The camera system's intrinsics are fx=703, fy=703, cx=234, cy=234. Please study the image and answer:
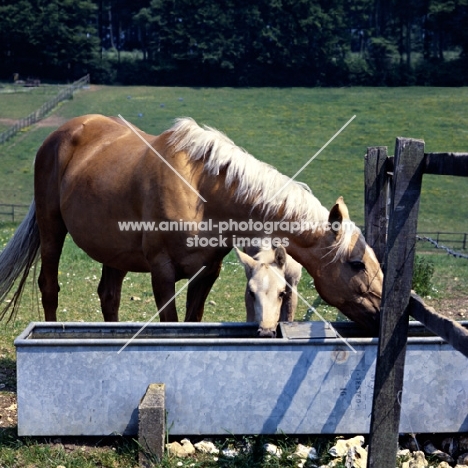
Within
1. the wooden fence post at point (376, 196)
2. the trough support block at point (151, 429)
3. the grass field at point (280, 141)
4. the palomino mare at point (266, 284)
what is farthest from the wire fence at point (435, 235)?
the trough support block at point (151, 429)

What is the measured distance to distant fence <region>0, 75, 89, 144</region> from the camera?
147ft

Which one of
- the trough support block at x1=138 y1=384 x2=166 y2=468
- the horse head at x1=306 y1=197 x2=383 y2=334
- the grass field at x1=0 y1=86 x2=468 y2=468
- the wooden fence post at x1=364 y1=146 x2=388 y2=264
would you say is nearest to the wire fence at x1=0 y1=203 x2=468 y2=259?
the grass field at x1=0 y1=86 x2=468 y2=468

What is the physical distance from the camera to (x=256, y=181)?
17.8 ft

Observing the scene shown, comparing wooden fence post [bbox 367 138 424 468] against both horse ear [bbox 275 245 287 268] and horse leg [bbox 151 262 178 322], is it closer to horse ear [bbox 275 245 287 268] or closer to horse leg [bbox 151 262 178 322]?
horse ear [bbox 275 245 287 268]

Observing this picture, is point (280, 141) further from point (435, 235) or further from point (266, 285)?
point (266, 285)

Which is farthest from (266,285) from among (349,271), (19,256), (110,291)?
(19,256)

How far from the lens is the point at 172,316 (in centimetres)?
585

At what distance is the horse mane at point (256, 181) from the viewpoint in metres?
5.27

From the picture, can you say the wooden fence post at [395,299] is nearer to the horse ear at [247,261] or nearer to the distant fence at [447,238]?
the horse ear at [247,261]

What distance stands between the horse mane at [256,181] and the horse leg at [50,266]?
6.50ft

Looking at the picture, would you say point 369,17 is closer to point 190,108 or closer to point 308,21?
point 308,21

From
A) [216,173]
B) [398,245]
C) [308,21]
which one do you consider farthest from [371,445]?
[308,21]

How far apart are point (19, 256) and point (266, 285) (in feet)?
9.92

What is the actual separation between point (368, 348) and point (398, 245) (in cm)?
114
